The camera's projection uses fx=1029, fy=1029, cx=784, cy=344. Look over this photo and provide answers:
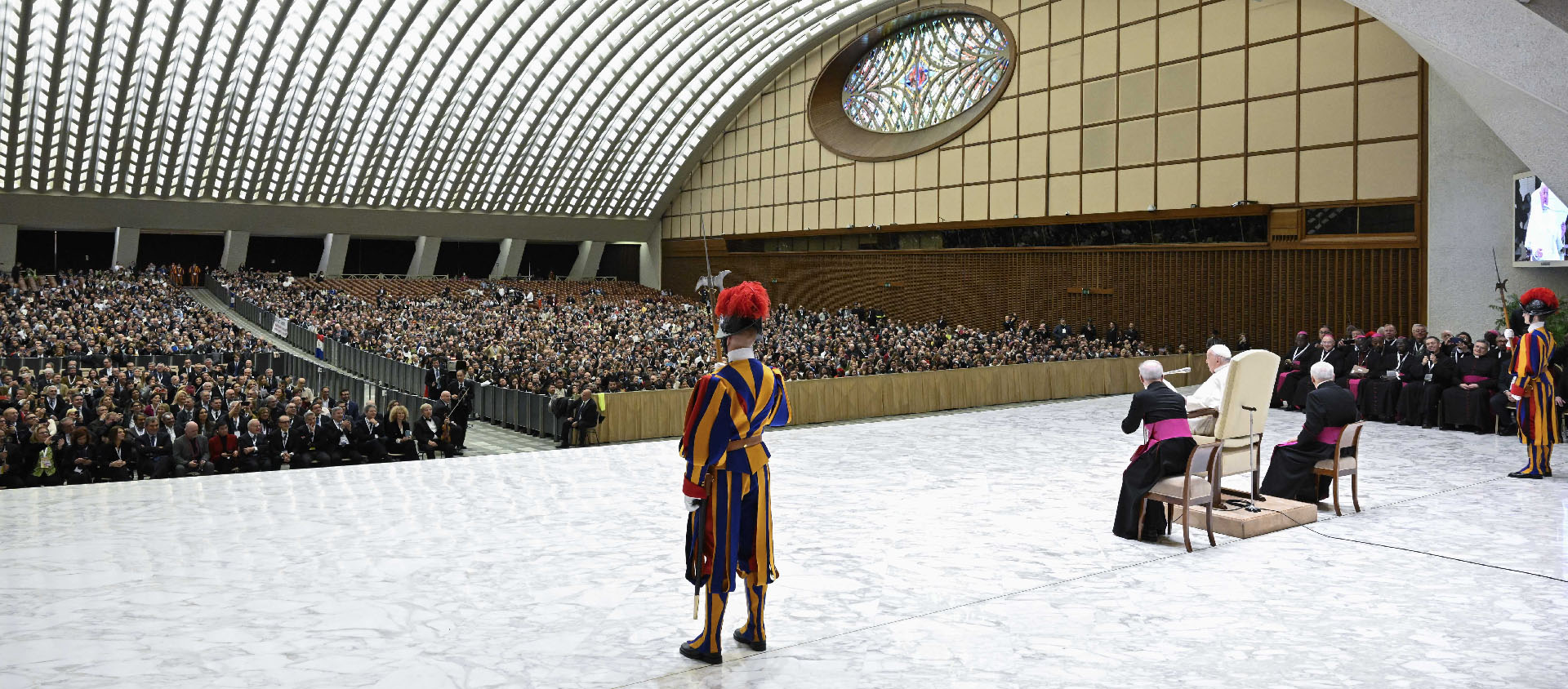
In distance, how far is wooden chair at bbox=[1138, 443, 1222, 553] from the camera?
6895 mm

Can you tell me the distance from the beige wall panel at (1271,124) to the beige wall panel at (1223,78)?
1.76ft

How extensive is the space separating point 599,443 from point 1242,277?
16552mm

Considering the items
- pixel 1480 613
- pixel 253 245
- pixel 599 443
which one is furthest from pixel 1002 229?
pixel 253 245

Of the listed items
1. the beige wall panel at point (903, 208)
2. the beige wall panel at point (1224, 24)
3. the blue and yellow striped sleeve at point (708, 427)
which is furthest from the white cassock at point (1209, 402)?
the beige wall panel at point (903, 208)

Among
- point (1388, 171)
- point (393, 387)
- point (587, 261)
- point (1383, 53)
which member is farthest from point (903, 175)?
point (587, 261)

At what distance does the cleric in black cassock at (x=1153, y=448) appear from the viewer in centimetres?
704

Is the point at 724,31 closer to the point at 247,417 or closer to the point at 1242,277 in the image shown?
the point at 1242,277

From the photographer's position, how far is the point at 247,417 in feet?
39.3

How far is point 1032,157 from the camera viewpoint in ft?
95.6

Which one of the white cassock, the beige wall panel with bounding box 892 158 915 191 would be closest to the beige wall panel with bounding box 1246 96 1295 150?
the beige wall panel with bounding box 892 158 915 191

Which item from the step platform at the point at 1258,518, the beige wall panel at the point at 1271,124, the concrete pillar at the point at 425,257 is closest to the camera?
the step platform at the point at 1258,518

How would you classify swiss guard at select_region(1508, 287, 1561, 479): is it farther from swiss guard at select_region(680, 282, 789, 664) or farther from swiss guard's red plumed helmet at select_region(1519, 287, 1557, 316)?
swiss guard at select_region(680, 282, 789, 664)

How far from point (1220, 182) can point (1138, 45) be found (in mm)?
4397

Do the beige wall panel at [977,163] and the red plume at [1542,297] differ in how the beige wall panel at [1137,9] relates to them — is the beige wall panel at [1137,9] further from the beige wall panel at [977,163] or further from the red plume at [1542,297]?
the red plume at [1542,297]
